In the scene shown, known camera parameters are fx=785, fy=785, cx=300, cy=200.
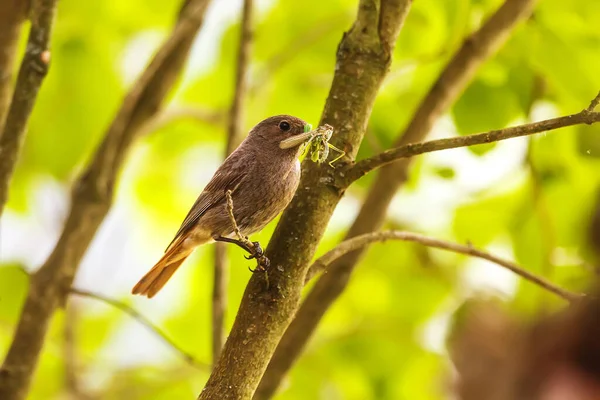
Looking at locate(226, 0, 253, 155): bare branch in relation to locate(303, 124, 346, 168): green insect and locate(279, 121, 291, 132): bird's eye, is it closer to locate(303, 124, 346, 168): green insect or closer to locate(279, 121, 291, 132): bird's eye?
locate(279, 121, 291, 132): bird's eye

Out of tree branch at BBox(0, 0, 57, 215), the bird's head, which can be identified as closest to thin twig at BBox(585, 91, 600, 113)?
the bird's head

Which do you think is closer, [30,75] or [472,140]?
[472,140]

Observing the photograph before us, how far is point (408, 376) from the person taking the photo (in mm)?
4129

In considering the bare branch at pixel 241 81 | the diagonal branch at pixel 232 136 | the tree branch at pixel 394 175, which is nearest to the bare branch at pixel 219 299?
the diagonal branch at pixel 232 136

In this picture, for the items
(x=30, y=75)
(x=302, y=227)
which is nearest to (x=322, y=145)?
(x=302, y=227)

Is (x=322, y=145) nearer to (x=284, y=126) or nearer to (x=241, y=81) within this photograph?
(x=284, y=126)

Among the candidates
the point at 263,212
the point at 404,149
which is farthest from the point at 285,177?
the point at 404,149

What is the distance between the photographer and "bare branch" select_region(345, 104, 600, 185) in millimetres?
1984

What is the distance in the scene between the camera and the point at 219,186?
3301 mm

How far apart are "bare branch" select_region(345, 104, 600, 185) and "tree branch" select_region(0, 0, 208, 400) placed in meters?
1.52

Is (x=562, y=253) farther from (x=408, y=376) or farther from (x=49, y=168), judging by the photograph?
(x=49, y=168)

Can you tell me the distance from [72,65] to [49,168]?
54 centimetres

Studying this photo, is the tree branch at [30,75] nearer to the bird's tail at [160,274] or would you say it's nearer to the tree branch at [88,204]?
the tree branch at [88,204]

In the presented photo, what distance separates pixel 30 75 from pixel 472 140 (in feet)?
5.22
